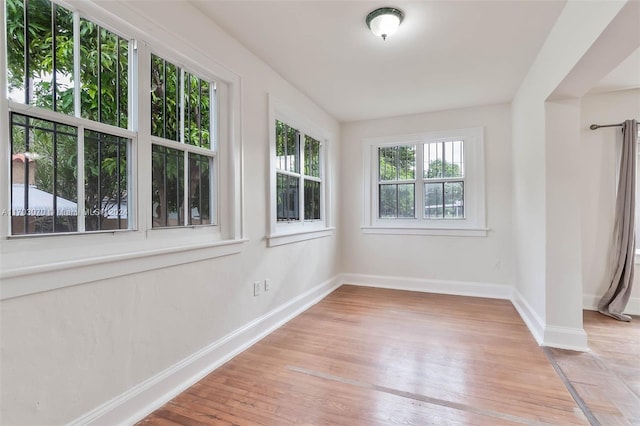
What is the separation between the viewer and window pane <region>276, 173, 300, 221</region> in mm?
3299

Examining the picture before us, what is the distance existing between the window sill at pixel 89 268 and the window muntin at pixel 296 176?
4.32ft

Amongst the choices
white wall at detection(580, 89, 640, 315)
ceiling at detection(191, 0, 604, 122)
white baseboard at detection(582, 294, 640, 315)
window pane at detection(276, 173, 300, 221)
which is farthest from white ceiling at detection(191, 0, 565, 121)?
white baseboard at detection(582, 294, 640, 315)

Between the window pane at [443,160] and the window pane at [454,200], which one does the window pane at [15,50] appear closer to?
the window pane at [443,160]

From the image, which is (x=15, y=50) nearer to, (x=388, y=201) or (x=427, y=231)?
(x=388, y=201)

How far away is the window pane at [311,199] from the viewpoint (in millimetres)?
3955

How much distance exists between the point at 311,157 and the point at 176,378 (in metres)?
2.94

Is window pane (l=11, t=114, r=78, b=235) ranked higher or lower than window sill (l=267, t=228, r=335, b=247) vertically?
higher

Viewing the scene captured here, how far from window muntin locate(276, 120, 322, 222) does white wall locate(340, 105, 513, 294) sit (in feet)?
2.33

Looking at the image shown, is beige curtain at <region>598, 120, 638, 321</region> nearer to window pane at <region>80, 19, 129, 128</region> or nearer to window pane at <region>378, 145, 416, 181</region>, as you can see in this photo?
window pane at <region>378, 145, 416, 181</region>

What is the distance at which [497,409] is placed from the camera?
1.79 m

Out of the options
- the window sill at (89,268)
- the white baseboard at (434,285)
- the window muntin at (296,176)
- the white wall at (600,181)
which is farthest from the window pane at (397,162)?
the window sill at (89,268)

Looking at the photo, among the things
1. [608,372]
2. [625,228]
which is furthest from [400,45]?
[625,228]

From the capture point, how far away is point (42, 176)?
1.43 meters

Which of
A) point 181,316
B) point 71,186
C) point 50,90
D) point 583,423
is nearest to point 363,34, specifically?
point 50,90
